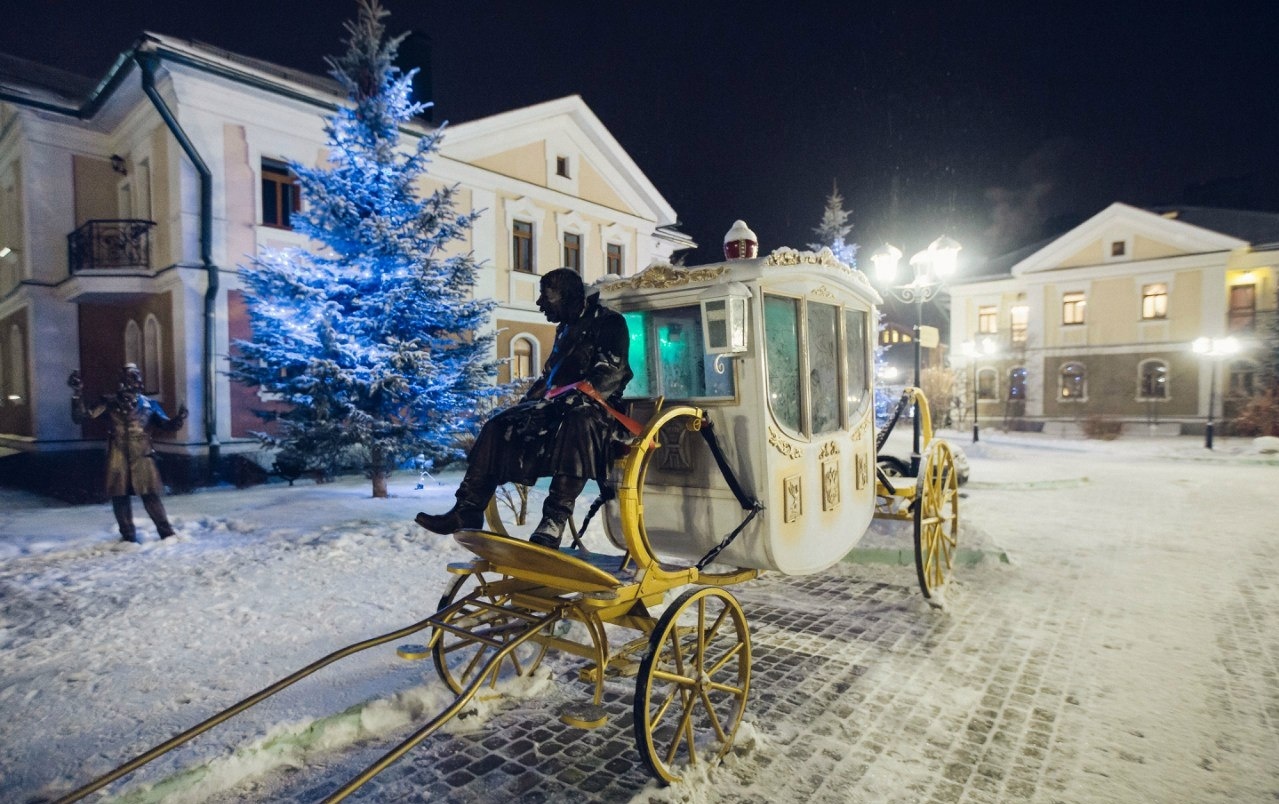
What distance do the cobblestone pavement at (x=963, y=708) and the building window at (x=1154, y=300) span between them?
27474 mm

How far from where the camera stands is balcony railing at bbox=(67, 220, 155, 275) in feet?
45.2

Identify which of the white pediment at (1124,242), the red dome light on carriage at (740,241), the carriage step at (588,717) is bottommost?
the carriage step at (588,717)

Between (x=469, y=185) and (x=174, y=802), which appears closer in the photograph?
(x=174, y=802)

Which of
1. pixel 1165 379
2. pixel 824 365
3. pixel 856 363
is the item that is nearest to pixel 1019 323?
pixel 1165 379

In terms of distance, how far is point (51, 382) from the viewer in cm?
1471

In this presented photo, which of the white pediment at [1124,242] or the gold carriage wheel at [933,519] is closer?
the gold carriage wheel at [933,519]

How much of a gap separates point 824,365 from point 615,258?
1716cm

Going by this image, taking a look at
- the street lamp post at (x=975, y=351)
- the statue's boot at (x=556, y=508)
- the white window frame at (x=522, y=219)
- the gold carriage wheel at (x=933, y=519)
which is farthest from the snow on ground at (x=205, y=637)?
the street lamp post at (x=975, y=351)

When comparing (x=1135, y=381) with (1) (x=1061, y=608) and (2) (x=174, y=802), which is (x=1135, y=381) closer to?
(1) (x=1061, y=608)

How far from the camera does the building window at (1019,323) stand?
32.1m

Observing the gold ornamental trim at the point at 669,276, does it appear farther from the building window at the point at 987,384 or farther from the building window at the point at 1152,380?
the building window at the point at 987,384

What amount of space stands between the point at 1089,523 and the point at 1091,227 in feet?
85.0

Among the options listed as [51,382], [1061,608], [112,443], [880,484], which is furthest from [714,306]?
[51,382]

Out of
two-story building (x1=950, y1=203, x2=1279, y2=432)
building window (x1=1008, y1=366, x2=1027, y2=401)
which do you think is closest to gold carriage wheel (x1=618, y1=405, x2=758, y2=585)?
two-story building (x1=950, y1=203, x2=1279, y2=432)
